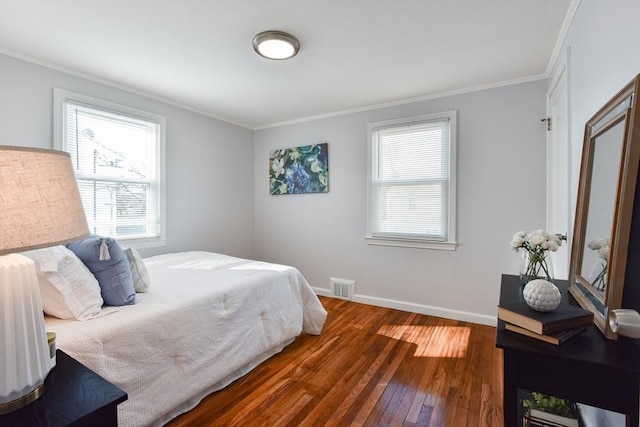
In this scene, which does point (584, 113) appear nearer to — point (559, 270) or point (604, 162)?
point (604, 162)

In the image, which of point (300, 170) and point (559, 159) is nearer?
point (559, 159)

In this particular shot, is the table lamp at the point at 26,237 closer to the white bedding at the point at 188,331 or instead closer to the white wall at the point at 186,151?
the white bedding at the point at 188,331

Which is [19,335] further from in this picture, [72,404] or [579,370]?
[579,370]

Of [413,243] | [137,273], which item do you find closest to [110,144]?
[137,273]

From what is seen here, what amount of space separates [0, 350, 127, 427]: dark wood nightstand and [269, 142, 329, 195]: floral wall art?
3150 millimetres

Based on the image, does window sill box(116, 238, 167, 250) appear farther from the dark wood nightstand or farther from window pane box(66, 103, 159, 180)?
the dark wood nightstand

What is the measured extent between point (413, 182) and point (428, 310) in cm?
141

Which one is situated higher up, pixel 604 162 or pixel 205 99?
pixel 205 99

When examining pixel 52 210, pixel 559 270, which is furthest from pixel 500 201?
pixel 52 210

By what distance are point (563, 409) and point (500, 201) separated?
201 centimetres

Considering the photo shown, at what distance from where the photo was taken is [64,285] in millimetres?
1444

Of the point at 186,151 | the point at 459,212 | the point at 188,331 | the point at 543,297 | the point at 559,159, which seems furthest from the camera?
the point at 186,151

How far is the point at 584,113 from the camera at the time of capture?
1582mm

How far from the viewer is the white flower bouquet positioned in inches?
57.9
